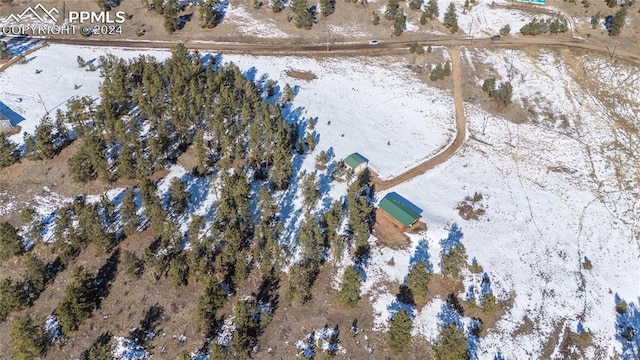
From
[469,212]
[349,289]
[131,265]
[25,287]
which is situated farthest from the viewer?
[469,212]

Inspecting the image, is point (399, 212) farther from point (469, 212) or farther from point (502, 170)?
point (502, 170)

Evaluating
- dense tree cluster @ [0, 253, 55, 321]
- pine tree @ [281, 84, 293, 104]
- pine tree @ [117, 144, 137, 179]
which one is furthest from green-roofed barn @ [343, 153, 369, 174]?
dense tree cluster @ [0, 253, 55, 321]

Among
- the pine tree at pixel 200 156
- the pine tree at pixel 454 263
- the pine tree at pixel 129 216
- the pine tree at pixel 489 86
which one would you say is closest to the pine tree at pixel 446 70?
the pine tree at pixel 489 86

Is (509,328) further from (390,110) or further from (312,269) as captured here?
(390,110)

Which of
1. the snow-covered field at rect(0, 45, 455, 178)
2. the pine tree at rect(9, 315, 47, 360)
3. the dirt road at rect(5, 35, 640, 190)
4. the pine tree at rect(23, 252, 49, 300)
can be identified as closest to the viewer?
the pine tree at rect(9, 315, 47, 360)

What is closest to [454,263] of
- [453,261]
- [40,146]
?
[453,261]

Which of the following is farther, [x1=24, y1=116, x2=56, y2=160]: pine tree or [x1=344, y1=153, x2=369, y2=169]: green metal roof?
[x1=344, y1=153, x2=369, y2=169]: green metal roof

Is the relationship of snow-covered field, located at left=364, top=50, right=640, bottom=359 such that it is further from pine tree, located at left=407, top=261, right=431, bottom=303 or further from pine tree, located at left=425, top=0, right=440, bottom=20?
pine tree, located at left=425, top=0, right=440, bottom=20
